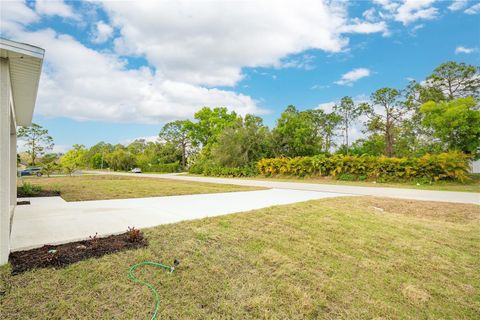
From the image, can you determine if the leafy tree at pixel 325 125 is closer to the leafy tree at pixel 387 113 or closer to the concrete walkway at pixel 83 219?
the leafy tree at pixel 387 113

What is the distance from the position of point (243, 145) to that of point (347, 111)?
12.8 metres

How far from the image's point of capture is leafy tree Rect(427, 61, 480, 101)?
18484 mm

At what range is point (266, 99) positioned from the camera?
82.0ft

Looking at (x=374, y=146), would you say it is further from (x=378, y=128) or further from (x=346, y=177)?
(x=346, y=177)

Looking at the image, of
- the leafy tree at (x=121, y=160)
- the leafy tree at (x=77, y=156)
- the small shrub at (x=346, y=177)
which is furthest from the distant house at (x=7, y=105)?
the leafy tree at (x=77, y=156)

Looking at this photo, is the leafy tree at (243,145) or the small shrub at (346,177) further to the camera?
the leafy tree at (243,145)

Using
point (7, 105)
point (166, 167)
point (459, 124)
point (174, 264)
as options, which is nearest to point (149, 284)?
point (174, 264)

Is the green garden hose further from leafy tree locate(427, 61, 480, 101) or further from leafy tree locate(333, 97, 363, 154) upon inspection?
leafy tree locate(333, 97, 363, 154)

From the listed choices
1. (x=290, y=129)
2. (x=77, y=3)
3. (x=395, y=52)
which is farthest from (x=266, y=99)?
(x=77, y=3)

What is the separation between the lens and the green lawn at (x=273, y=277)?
7.00 feet

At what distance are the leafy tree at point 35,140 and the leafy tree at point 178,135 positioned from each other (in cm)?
1678

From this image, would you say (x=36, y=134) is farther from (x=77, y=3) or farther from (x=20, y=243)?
(x=20, y=243)

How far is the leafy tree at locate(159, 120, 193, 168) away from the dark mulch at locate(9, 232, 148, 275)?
3860 centimetres

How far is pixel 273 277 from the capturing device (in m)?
2.71
